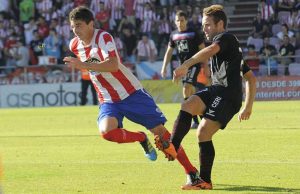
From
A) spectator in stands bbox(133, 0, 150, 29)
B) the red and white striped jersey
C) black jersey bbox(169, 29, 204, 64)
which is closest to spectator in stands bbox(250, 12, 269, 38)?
spectator in stands bbox(133, 0, 150, 29)

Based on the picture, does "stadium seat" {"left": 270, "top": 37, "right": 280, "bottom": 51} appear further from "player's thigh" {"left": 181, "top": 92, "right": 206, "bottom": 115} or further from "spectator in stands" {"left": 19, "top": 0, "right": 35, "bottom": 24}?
"player's thigh" {"left": 181, "top": 92, "right": 206, "bottom": 115}

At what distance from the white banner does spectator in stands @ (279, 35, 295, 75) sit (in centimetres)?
735

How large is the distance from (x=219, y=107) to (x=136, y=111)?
1.34 metres

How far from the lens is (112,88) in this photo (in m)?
10.4

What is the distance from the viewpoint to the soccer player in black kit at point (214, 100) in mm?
9305

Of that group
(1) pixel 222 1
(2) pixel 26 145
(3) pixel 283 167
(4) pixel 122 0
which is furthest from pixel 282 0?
(3) pixel 283 167

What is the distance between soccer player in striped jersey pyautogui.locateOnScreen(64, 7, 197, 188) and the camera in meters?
10.0

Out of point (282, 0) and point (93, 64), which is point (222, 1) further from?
point (93, 64)

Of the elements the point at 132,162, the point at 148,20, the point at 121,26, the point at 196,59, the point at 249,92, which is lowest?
the point at 121,26

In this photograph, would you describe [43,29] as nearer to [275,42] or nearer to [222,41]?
[275,42]

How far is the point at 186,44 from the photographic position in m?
18.7

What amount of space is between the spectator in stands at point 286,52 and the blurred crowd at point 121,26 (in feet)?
2.47

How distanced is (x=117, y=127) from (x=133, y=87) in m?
0.60

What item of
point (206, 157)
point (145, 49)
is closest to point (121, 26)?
point (145, 49)
